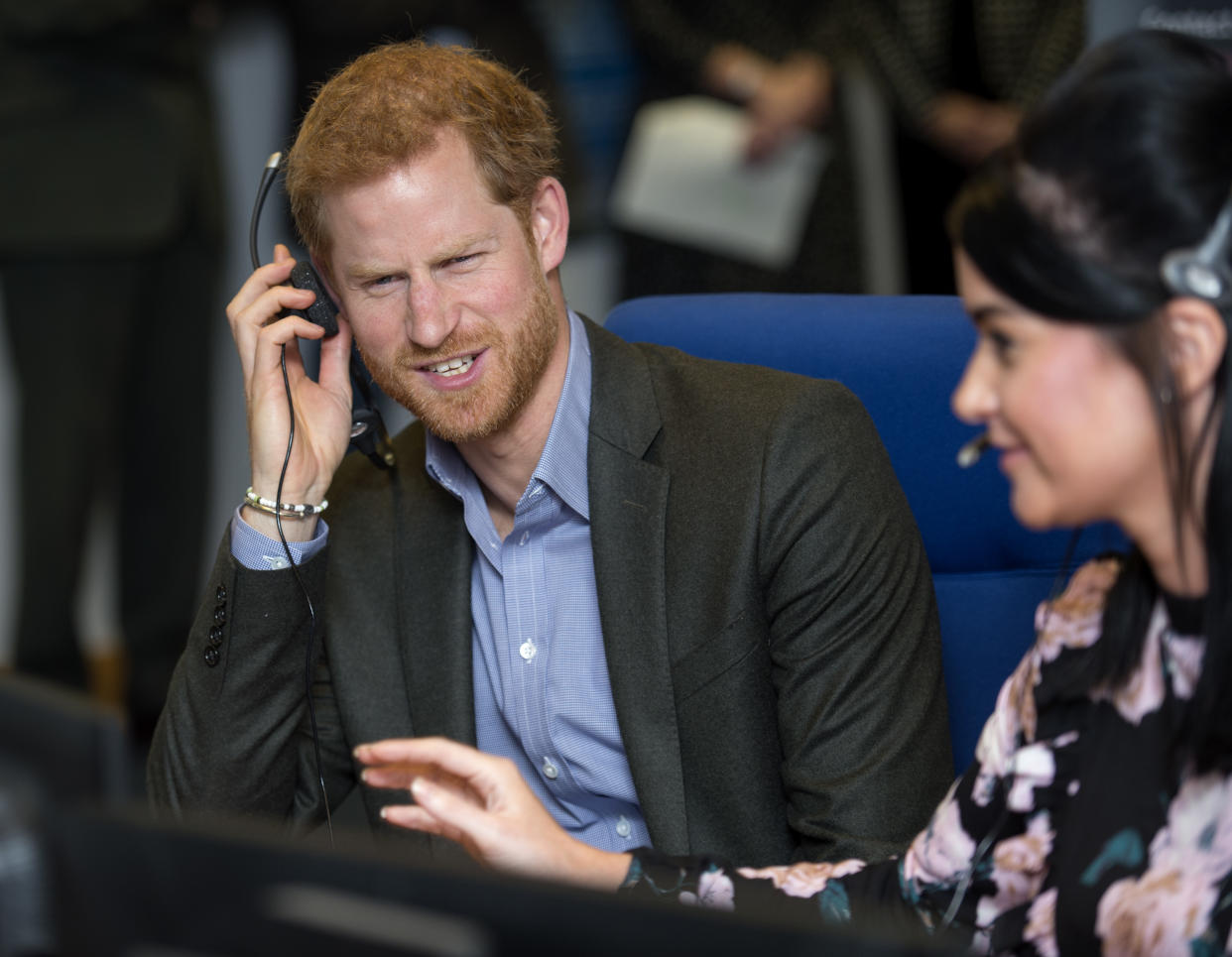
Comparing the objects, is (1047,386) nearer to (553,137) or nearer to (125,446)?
(553,137)

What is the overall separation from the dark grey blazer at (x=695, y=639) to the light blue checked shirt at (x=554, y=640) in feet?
0.09

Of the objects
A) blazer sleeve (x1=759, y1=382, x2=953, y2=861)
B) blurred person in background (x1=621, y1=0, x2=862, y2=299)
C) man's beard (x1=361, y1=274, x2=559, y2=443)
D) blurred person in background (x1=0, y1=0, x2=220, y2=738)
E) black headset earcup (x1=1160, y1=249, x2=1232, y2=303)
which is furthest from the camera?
blurred person in background (x1=621, y1=0, x2=862, y2=299)

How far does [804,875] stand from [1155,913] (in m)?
0.27

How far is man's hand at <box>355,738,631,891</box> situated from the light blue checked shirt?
35cm

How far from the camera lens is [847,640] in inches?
50.6

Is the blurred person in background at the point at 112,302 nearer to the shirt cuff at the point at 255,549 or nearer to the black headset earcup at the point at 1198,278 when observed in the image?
the shirt cuff at the point at 255,549

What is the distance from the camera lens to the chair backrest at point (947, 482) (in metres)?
1.40

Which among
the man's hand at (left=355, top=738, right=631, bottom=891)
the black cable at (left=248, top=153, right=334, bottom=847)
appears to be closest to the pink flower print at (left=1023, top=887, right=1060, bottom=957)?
the man's hand at (left=355, top=738, right=631, bottom=891)

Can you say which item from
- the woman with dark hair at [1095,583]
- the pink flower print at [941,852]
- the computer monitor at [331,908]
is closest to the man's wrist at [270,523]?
the woman with dark hair at [1095,583]

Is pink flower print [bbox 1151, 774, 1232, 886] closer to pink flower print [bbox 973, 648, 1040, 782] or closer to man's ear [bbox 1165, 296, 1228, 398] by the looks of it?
pink flower print [bbox 973, 648, 1040, 782]

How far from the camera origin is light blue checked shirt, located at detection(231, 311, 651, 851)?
139 centimetres

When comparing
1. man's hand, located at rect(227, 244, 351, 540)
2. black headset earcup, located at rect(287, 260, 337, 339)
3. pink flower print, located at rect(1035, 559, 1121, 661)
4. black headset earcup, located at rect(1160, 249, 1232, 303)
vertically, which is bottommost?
pink flower print, located at rect(1035, 559, 1121, 661)

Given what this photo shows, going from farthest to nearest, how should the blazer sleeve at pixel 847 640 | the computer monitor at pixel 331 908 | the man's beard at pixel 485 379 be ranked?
the man's beard at pixel 485 379 < the blazer sleeve at pixel 847 640 < the computer monitor at pixel 331 908

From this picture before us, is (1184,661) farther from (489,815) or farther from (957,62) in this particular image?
(957,62)
